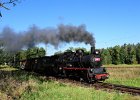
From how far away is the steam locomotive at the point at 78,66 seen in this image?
91.1 ft

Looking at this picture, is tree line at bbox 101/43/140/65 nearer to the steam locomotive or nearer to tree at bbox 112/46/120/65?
tree at bbox 112/46/120/65

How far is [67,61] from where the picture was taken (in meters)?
32.6

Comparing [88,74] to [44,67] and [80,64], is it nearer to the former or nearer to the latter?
[80,64]

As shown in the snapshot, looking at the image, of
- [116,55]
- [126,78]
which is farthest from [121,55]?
[126,78]

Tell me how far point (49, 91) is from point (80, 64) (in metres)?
10.2

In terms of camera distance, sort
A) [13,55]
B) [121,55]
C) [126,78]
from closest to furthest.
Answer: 1. [126,78]
2. [13,55]
3. [121,55]

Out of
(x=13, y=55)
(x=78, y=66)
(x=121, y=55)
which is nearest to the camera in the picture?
(x=78, y=66)

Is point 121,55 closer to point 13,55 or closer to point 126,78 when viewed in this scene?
point 13,55

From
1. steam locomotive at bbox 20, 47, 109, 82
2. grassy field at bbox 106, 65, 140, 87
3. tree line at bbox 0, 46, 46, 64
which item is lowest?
grassy field at bbox 106, 65, 140, 87

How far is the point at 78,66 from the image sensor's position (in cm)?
3012

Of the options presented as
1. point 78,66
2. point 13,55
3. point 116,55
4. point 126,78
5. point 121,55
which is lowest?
point 126,78

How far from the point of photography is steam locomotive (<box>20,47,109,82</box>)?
1094 inches

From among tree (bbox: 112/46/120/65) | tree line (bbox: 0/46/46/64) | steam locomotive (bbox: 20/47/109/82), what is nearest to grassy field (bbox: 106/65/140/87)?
steam locomotive (bbox: 20/47/109/82)

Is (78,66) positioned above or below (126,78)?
above
